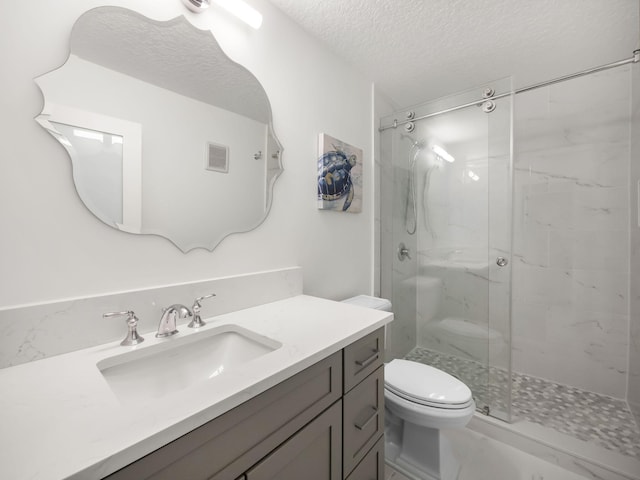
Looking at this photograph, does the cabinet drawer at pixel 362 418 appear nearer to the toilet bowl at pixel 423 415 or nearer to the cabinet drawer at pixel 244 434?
the cabinet drawer at pixel 244 434

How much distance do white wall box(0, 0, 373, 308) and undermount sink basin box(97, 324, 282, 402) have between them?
9.2 inches

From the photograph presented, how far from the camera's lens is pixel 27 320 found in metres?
0.73

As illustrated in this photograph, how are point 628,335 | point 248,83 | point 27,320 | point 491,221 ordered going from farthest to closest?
1. point 628,335
2. point 491,221
3. point 248,83
4. point 27,320

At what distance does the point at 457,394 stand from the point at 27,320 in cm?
163

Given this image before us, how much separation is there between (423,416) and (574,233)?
5.94ft

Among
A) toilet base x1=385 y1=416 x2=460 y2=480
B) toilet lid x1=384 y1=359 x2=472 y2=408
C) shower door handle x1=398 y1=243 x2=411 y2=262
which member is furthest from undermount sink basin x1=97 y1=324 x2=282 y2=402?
shower door handle x1=398 y1=243 x2=411 y2=262

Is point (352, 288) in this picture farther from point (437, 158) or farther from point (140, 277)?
point (140, 277)

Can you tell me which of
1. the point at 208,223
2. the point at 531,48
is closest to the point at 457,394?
the point at 208,223

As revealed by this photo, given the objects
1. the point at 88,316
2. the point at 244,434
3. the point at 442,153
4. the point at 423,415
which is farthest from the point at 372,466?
the point at 442,153

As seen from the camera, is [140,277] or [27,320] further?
[140,277]

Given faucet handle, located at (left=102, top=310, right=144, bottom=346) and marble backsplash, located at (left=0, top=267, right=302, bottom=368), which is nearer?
marble backsplash, located at (left=0, top=267, right=302, bottom=368)

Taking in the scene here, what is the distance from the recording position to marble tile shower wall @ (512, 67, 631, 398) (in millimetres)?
1900

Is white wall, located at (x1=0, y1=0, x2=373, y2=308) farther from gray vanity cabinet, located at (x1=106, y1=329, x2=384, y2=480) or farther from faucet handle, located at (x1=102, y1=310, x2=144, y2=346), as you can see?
gray vanity cabinet, located at (x1=106, y1=329, x2=384, y2=480)

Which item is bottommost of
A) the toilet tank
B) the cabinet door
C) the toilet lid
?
the toilet lid
